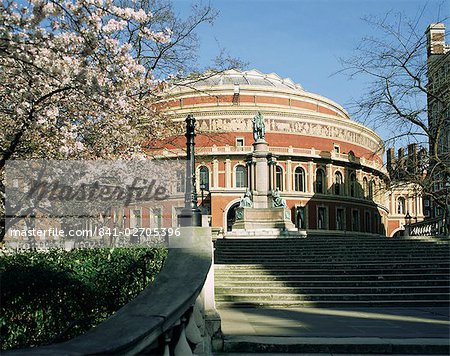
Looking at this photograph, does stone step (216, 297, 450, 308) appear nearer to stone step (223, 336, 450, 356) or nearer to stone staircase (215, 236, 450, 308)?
stone staircase (215, 236, 450, 308)

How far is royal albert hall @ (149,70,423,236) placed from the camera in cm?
5794

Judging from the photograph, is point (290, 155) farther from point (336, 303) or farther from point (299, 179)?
point (336, 303)

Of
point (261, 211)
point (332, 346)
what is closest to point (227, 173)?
point (261, 211)

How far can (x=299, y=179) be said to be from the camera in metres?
61.2

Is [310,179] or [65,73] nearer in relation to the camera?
[65,73]

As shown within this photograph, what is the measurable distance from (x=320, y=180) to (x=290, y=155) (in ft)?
20.0

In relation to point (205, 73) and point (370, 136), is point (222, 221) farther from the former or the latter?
point (205, 73)

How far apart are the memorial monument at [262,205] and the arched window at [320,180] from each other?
27632 mm

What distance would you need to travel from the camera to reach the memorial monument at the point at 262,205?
3300 cm

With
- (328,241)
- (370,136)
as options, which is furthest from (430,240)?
(370,136)

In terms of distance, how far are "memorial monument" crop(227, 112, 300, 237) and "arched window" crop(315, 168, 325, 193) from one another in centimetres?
2763

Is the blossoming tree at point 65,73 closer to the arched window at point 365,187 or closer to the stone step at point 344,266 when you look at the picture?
the stone step at point 344,266

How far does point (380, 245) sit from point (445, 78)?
6.85 meters

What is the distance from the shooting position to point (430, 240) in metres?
21.7
